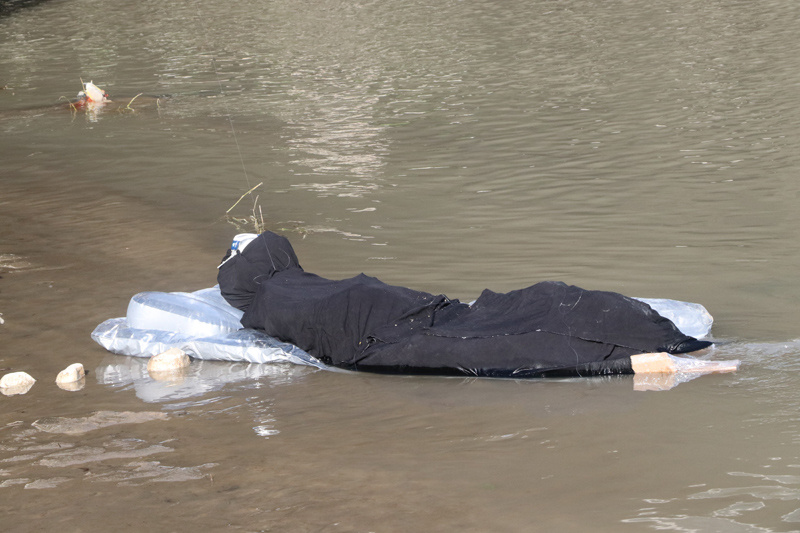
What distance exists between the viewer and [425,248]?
283 inches

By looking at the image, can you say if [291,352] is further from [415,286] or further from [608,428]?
[608,428]

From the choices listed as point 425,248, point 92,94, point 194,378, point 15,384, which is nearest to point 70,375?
point 15,384

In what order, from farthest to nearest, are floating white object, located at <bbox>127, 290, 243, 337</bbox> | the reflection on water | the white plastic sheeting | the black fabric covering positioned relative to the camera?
1. floating white object, located at <bbox>127, 290, 243, 337</bbox>
2. the white plastic sheeting
3. the reflection on water
4. the black fabric covering

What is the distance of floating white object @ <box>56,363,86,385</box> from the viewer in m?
5.18

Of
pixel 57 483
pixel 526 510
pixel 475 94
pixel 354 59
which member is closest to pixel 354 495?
pixel 526 510

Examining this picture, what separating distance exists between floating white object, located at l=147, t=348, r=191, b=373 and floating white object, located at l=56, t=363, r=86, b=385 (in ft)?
1.28

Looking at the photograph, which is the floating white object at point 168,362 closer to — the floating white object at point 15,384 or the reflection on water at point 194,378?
the reflection on water at point 194,378

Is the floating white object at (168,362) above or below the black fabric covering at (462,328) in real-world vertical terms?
below

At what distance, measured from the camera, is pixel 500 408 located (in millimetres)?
4359

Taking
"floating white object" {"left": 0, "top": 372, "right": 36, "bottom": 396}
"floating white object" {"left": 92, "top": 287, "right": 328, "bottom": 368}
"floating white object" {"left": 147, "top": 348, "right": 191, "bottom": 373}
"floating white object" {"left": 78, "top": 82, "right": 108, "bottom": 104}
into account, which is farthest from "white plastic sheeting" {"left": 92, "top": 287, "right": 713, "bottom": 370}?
"floating white object" {"left": 78, "top": 82, "right": 108, "bottom": 104}

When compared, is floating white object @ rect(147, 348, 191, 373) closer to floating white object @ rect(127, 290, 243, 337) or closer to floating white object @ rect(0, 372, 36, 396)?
floating white object @ rect(127, 290, 243, 337)

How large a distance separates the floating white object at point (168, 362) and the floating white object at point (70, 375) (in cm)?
39

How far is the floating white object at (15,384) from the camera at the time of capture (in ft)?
16.7

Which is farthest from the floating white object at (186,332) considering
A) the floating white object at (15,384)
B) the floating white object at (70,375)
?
the floating white object at (15,384)
